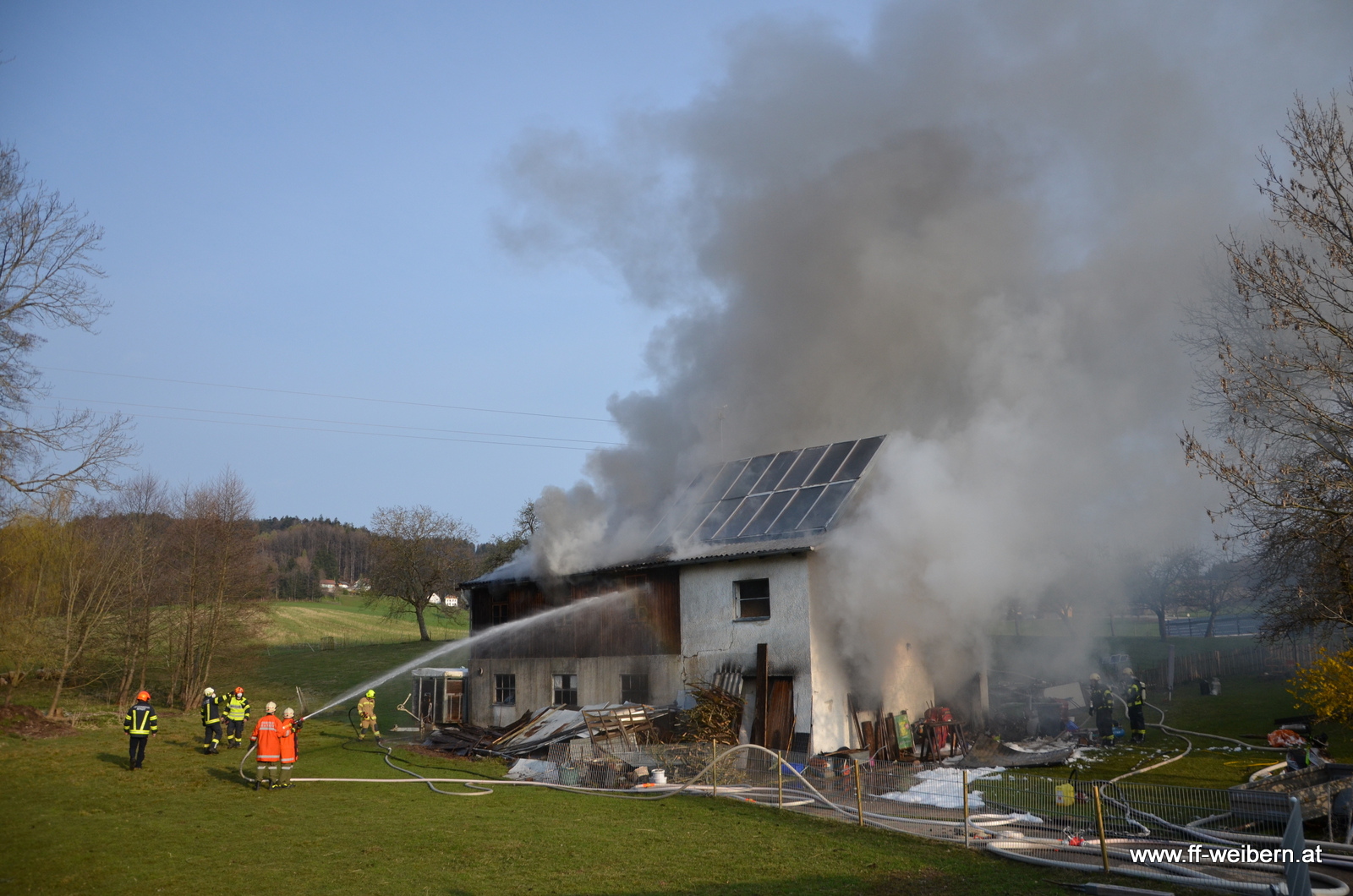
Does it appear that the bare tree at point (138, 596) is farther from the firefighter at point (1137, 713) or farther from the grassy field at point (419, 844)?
the firefighter at point (1137, 713)

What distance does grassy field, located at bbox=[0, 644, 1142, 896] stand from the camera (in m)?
9.01

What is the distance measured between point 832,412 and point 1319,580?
1346 cm

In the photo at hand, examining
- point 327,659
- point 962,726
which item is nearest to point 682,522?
point 962,726

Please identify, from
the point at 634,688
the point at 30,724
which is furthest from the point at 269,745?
the point at 30,724

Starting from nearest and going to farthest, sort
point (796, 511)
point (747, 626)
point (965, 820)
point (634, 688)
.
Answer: point (965, 820) → point (747, 626) → point (796, 511) → point (634, 688)

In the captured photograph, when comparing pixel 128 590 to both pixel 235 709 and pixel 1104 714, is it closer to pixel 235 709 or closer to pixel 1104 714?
pixel 235 709

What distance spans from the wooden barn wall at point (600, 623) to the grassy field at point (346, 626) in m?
30.1

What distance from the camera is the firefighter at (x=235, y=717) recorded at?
20.8 meters

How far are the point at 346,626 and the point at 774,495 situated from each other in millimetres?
50012

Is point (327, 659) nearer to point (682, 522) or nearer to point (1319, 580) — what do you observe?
point (682, 522)

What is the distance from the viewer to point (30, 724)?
73.2 feet

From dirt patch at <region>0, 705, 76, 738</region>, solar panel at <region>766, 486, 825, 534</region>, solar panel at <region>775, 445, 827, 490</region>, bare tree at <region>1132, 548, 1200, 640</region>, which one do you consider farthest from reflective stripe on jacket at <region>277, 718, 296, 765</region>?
bare tree at <region>1132, 548, 1200, 640</region>

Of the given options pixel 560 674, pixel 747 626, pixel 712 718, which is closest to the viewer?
pixel 712 718

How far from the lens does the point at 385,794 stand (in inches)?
599
